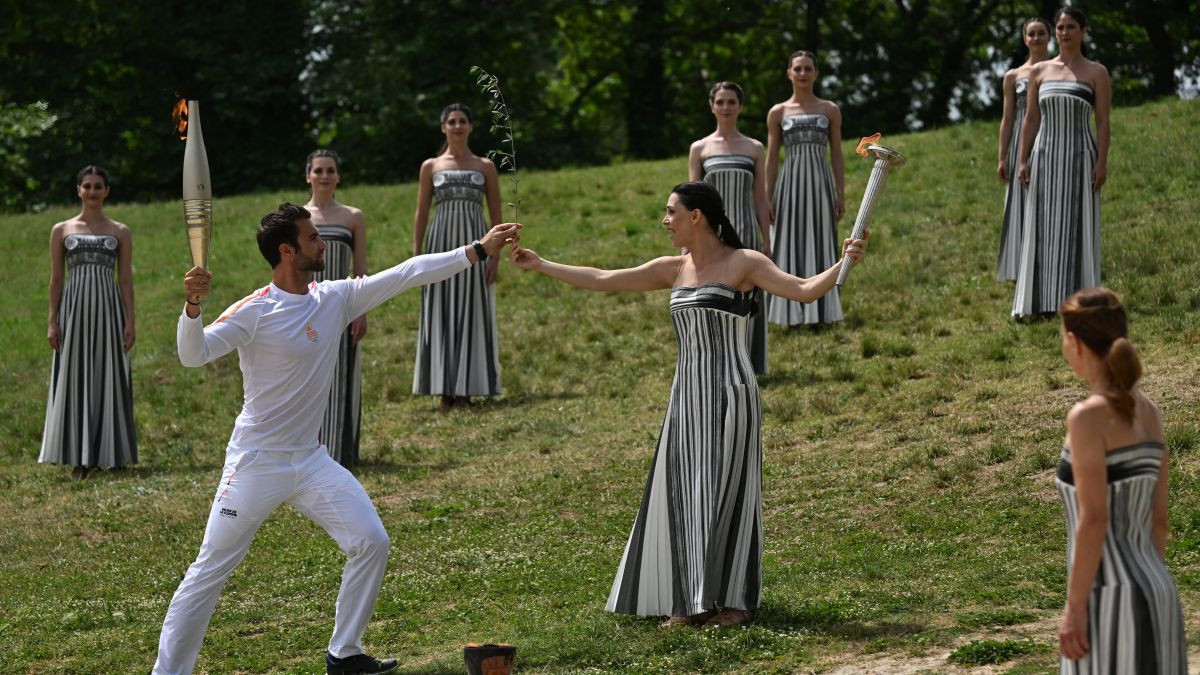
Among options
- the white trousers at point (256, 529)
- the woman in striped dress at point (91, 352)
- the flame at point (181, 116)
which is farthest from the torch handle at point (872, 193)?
the woman in striped dress at point (91, 352)

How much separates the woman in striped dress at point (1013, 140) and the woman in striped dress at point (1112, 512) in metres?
9.33

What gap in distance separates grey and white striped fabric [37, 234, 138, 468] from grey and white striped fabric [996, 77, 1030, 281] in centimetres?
840

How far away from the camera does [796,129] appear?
15477 mm

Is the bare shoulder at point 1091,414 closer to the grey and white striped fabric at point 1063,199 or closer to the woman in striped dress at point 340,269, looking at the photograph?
the woman in striped dress at point 340,269

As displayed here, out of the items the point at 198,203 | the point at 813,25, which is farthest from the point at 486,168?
the point at 813,25

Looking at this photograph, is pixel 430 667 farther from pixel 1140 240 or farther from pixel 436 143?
pixel 436 143

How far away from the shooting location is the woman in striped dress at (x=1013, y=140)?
48.2 ft

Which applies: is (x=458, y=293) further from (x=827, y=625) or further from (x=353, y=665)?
(x=827, y=625)

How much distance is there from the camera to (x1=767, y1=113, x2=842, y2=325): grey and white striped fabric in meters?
15.6

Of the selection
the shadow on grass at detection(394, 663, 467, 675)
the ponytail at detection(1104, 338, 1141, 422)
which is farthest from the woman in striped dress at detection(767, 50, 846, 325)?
the ponytail at detection(1104, 338, 1141, 422)

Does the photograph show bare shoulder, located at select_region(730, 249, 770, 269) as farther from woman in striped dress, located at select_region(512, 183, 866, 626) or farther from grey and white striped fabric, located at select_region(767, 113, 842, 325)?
grey and white striped fabric, located at select_region(767, 113, 842, 325)

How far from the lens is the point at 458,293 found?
1514 centimetres

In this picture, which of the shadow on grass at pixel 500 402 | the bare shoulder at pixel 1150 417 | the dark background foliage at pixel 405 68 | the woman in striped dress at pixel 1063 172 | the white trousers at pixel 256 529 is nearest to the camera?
the bare shoulder at pixel 1150 417

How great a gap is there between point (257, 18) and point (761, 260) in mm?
31640
